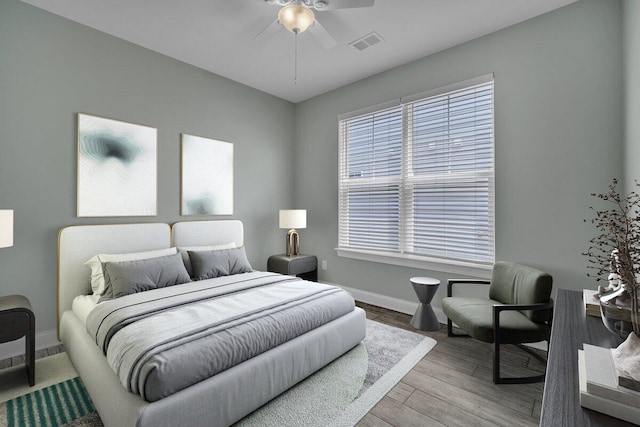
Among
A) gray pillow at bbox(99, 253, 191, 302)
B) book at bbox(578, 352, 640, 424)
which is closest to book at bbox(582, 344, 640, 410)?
book at bbox(578, 352, 640, 424)

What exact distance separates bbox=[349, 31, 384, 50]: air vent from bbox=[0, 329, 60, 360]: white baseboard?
4099 mm

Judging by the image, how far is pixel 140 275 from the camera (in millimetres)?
2531

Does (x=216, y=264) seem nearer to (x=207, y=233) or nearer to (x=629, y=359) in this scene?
(x=207, y=233)

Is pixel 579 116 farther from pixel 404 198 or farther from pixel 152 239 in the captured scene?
pixel 152 239

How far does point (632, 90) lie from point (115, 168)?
4.45 m

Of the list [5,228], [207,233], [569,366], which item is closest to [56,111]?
[5,228]

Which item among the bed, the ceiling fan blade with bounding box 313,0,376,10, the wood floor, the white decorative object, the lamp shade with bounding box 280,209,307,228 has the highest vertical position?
the ceiling fan blade with bounding box 313,0,376,10

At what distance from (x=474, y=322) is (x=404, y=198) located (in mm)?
1704

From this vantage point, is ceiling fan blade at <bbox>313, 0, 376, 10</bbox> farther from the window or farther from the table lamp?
the table lamp

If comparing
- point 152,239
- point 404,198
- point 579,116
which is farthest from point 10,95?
point 579,116

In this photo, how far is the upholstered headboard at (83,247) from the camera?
2.65 m

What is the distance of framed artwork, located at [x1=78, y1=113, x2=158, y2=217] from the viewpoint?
9.21 ft

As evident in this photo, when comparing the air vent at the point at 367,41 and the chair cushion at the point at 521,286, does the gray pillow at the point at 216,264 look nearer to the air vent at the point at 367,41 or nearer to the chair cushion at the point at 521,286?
the chair cushion at the point at 521,286

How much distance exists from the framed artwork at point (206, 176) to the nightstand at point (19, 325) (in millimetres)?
1707
